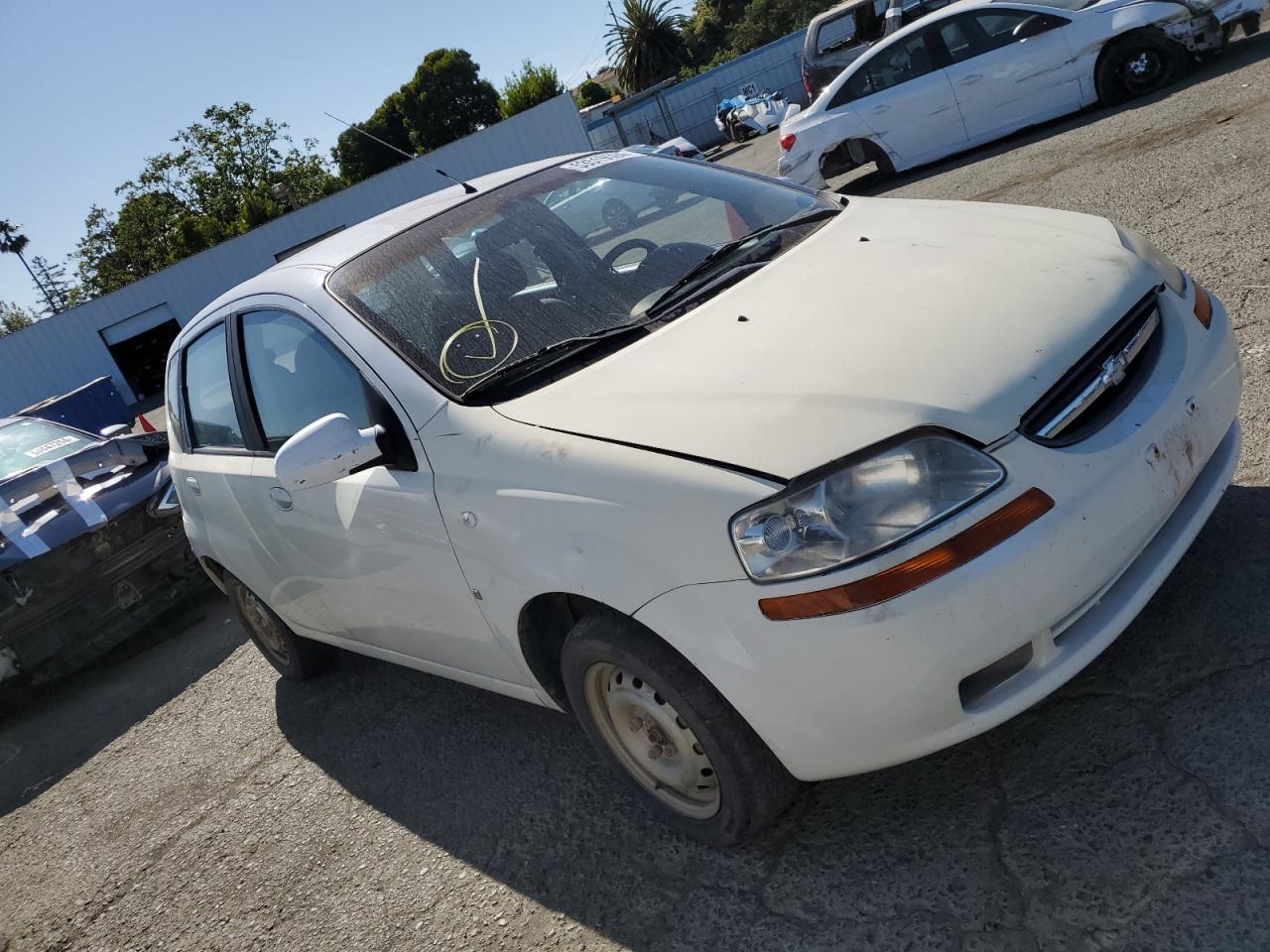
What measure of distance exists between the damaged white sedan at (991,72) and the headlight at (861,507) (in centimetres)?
911

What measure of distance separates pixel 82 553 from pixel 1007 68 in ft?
29.3

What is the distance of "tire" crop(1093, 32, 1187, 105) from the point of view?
9539mm

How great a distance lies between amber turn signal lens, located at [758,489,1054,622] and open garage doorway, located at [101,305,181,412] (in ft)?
110

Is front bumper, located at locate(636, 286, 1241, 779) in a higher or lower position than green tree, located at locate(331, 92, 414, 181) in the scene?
lower

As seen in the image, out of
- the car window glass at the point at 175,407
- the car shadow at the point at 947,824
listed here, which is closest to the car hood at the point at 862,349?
the car shadow at the point at 947,824

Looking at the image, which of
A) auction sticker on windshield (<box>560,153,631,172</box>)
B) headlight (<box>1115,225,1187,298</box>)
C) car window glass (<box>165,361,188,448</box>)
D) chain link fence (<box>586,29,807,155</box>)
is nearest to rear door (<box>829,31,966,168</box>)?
auction sticker on windshield (<box>560,153,631,172</box>)

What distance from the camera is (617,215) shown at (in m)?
3.58

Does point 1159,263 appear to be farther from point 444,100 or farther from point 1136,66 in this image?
point 444,100

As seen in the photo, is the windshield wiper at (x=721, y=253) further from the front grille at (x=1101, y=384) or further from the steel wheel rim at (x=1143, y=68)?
the steel wheel rim at (x=1143, y=68)

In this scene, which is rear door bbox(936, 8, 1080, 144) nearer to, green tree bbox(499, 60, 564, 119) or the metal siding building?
the metal siding building

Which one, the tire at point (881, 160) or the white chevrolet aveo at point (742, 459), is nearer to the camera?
the white chevrolet aveo at point (742, 459)

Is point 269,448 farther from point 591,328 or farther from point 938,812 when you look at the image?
point 938,812

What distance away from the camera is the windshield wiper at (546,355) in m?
2.79

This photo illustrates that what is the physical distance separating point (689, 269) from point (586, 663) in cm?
127
